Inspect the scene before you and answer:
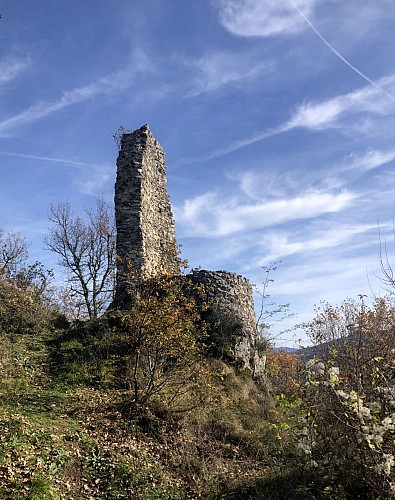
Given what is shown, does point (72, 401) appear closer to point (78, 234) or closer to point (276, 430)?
A: point (276, 430)

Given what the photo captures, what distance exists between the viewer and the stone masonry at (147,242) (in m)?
13.1

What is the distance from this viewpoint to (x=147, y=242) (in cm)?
1379

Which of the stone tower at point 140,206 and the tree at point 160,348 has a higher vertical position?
the stone tower at point 140,206

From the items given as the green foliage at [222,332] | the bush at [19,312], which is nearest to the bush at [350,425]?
the green foliage at [222,332]

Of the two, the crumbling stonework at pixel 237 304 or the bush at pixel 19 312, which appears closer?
the bush at pixel 19 312

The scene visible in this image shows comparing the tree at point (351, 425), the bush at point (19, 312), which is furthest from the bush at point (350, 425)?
the bush at point (19, 312)

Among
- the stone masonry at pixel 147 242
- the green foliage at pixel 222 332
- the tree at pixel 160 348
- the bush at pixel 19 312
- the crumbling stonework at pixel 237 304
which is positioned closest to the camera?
the tree at pixel 160 348

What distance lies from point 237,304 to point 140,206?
4.60 m

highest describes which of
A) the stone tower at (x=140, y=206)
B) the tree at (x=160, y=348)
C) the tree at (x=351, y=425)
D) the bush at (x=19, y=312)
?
the stone tower at (x=140, y=206)

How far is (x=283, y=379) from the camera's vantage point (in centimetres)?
1483

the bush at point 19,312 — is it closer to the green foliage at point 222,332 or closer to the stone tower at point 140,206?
the stone tower at point 140,206

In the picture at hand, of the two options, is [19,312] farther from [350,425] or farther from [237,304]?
[350,425]

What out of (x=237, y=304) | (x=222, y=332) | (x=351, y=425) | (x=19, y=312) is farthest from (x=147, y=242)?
(x=351, y=425)

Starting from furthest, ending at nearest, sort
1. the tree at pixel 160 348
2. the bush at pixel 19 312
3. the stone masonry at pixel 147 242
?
1. the stone masonry at pixel 147 242
2. the bush at pixel 19 312
3. the tree at pixel 160 348
